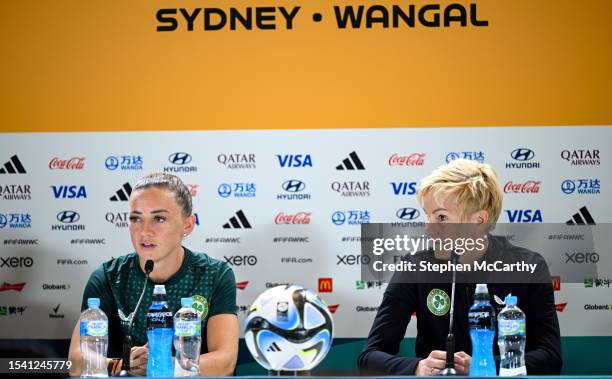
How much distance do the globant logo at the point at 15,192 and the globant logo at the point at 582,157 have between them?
10.8ft

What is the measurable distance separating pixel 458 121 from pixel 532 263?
1.80 metres

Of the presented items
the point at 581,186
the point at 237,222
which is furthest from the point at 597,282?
the point at 237,222

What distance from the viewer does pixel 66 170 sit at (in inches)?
202

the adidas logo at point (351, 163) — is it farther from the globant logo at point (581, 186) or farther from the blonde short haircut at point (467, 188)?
the blonde short haircut at point (467, 188)

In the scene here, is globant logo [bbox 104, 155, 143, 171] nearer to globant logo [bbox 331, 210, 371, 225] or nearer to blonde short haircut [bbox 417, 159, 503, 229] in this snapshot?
globant logo [bbox 331, 210, 371, 225]

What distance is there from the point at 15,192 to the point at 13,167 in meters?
0.16

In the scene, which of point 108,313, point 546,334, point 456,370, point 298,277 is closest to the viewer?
point 456,370

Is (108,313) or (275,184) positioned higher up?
(275,184)

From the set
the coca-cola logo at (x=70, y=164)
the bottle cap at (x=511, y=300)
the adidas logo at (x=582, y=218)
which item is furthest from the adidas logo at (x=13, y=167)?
the adidas logo at (x=582, y=218)

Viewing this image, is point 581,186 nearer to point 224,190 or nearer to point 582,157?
point 582,157

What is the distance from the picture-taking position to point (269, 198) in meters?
5.11

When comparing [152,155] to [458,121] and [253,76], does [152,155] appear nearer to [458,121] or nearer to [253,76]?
[253,76]

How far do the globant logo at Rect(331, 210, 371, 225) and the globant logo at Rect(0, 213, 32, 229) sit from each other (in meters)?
1.91

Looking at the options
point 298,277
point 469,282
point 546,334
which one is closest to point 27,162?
point 298,277
